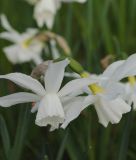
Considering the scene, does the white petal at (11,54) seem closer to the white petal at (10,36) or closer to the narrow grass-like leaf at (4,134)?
the white petal at (10,36)

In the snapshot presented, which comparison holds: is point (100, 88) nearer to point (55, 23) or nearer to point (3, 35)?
point (3, 35)

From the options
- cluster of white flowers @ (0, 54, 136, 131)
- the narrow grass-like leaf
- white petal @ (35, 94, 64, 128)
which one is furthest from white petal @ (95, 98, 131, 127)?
the narrow grass-like leaf

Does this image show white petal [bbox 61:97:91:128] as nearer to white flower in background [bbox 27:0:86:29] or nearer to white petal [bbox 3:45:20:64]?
white flower in background [bbox 27:0:86:29]

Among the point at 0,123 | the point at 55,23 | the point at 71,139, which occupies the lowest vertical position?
the point at 55,23

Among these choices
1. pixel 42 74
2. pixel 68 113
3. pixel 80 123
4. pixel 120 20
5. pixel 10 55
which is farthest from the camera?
pixel 120 20

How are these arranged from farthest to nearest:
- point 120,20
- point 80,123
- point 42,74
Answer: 1. point 120,20
2. point 80,123
3. point 42,74

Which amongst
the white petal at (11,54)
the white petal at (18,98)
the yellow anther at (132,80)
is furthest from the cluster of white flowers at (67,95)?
the white petal at (11,54)

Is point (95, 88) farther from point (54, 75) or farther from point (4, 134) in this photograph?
point (4, 134)

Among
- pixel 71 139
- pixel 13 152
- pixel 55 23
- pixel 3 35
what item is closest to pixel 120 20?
pixel 55 23
